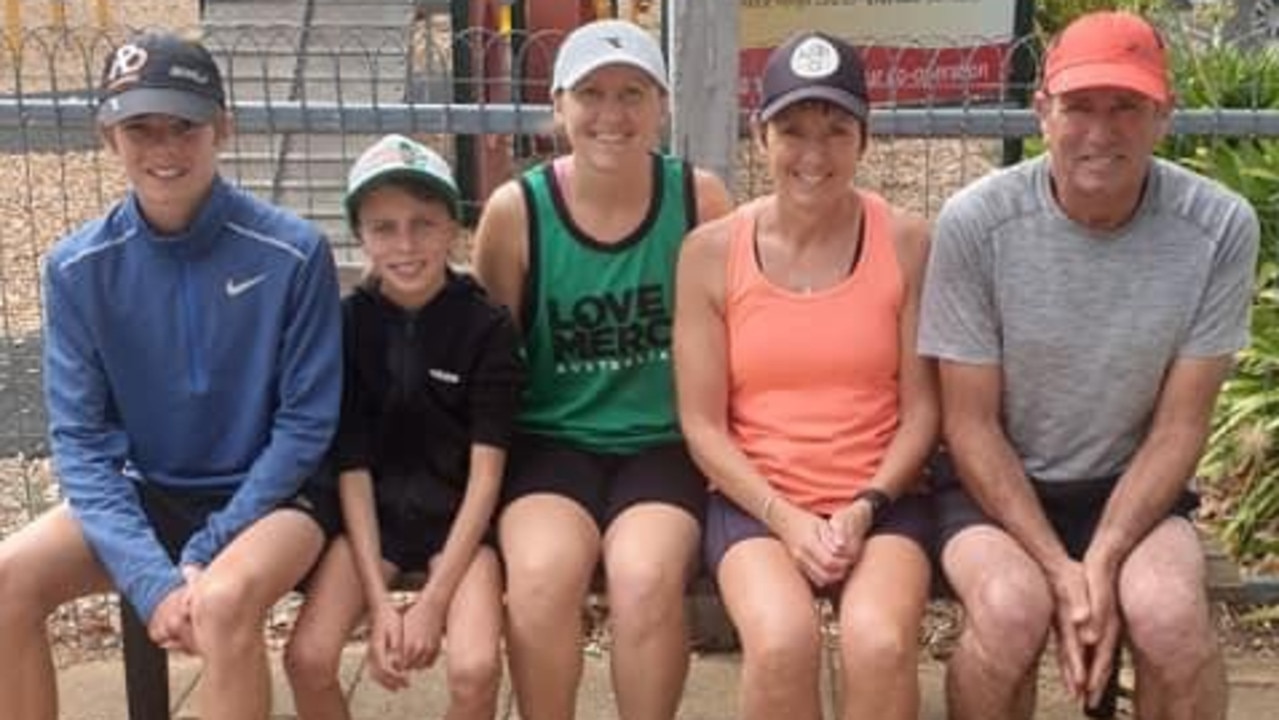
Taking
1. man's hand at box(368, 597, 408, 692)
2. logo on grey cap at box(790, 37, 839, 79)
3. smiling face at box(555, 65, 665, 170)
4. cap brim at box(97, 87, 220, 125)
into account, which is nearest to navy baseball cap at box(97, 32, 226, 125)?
cap brim at box(97, 87, 220, 125)

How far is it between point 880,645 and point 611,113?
4.11ft

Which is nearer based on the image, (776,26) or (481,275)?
(481,275)

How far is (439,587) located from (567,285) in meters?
0.72

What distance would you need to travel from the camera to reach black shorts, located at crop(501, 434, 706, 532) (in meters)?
3.79

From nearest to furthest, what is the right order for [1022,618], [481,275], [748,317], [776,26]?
[1022,618] < [748,317] < [481,275] < [776,26]

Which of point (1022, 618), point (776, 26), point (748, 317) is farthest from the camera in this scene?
point (776, 26)

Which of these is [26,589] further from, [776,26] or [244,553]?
[776,26]

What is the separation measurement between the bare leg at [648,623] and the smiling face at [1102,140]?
1071mm

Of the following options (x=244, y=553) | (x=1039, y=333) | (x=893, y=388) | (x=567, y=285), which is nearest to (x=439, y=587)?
(x=244, y=553)

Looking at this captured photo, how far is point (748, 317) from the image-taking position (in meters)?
3.74

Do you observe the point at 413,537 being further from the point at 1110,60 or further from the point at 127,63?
the point at 1110,60

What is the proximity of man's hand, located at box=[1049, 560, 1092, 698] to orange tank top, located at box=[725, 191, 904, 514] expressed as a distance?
0.44 m

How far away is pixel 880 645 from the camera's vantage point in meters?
3.35

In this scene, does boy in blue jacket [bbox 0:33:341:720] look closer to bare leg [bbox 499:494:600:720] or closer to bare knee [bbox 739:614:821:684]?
bare leg [bbox 499:494:600:720]
